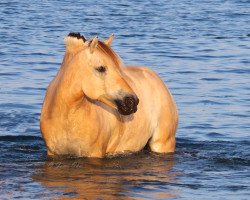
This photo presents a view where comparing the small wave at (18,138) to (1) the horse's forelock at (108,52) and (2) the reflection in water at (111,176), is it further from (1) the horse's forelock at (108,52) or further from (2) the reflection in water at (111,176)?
(1) the horse's forelock at (108,52)

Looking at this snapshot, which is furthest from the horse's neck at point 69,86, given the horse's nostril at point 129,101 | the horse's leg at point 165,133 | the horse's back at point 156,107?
the horse's leg at point 165,133

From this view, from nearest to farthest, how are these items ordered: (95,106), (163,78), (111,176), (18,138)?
(111,176) → (95,106) → (18,138) → (163,78)

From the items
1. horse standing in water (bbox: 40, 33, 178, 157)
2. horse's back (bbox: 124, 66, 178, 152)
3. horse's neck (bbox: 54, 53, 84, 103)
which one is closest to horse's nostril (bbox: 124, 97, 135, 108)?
horse standing in water (bbox: 40, 33, 178, 157)

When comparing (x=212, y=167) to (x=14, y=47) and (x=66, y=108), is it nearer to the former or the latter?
(x=66, y=108)

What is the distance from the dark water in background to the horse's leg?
12cm

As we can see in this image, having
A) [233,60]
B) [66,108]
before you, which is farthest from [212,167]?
[233,60]

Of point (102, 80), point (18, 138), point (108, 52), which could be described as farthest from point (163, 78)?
point (102, 80)

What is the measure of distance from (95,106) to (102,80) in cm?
51

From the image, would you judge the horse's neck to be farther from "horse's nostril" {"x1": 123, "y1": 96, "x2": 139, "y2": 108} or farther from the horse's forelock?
"horse's nostril" {"x1": 123, "y1": 96, "x2": 139, "y2": 108}

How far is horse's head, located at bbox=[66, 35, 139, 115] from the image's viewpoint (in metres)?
8.88

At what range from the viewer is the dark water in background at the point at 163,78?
877 centimetres

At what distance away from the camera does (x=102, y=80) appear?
353 inches

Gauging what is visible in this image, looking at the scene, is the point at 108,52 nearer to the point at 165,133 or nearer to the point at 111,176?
the point at 111,176

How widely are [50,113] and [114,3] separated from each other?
17485 mm
